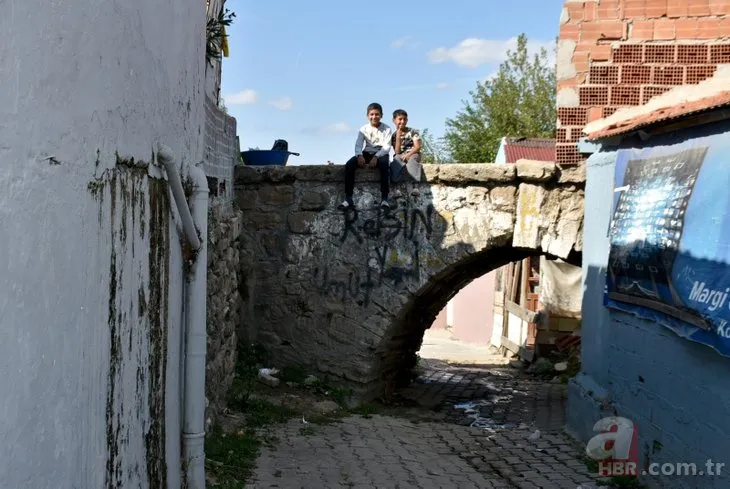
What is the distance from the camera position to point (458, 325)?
20609 millimetres

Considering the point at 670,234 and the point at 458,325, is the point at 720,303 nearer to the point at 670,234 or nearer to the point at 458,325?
the point at 670,234

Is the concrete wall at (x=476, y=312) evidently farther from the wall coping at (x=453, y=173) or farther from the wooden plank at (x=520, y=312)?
the wall coping at (x=453, y=173)

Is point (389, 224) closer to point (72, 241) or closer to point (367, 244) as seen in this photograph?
point (367, 244)

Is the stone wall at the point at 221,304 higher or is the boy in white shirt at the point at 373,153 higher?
the boy in white shirt at the point at 373,153

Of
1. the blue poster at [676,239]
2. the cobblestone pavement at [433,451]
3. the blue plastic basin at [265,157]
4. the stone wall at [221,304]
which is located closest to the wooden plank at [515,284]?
the cobblestone pavement at [433,451]

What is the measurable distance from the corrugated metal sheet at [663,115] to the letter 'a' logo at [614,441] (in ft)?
7.04

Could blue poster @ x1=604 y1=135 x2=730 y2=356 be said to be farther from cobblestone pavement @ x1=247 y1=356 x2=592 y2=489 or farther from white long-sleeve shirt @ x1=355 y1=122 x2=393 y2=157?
white long-sleeve shirt @ x1=355 y1=122 x2=393 y2=157

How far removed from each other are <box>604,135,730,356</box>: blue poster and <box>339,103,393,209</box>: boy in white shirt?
2.50 meters

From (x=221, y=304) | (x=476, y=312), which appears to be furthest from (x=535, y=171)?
(x=476, y=312)

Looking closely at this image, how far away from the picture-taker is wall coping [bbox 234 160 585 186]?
8.07 meters

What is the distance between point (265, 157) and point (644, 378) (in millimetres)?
4933

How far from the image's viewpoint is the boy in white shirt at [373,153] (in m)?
8.43

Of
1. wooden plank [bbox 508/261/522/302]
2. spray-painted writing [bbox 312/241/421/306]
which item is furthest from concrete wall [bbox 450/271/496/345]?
spray-painted writing [bbox 312/241/421/306]

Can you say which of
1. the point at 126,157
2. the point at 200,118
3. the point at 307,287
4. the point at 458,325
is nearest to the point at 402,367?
the point at 307,287
